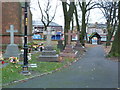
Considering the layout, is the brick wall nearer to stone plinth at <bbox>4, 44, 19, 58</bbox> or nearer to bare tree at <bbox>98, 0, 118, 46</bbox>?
stone plinth at <bbox>4, 44, 19, 58</bbox>

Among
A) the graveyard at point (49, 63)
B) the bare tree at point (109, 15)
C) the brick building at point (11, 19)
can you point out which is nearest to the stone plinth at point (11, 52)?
the graveyard at point (49, 63)

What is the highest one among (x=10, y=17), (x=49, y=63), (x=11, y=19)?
(x=10, y=17)

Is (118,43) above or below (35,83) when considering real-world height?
above

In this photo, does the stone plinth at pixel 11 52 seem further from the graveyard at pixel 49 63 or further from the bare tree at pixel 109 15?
the bare tree at pixel 109 15

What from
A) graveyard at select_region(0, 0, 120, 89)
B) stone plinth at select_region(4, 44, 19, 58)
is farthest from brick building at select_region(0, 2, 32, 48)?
stone plinth at select_region(4, 44, 19, 58)

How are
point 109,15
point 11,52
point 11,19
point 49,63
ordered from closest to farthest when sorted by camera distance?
point 49,63 → point 11,52 → point 11,19 → point 109,15

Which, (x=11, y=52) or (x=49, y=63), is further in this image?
(x=11, y=52)

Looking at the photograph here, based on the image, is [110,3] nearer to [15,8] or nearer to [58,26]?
[15,8]

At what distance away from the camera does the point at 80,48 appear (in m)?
22.7

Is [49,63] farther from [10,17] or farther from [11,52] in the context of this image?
[10,17]

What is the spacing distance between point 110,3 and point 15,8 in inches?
601

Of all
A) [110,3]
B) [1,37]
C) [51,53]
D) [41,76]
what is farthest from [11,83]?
[110,3]

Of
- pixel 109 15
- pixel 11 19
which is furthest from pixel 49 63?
pixel 109 15

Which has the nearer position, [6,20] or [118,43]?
[118,43]
